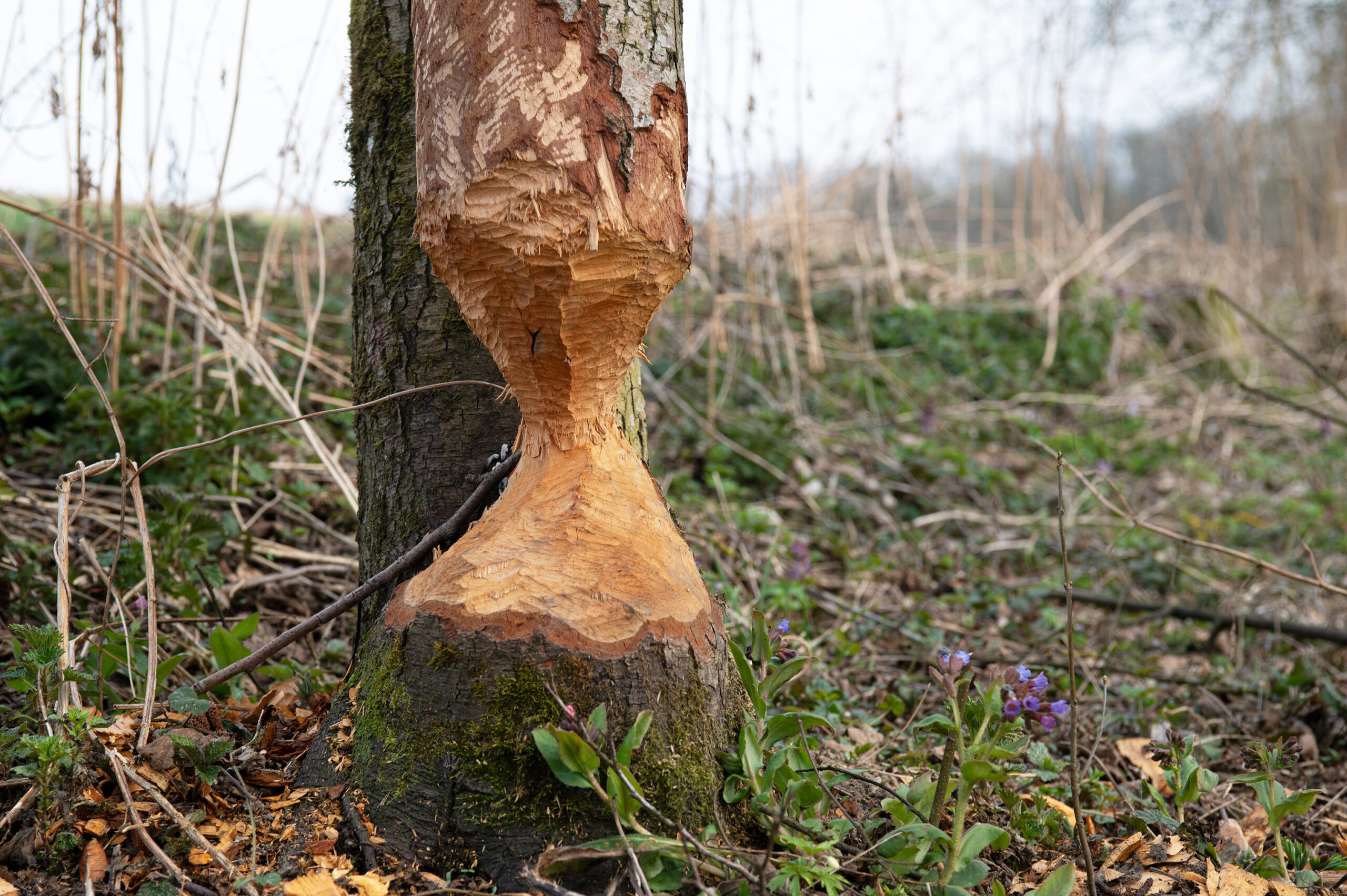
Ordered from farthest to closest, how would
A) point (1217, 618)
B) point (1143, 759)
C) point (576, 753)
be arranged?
point (1217, 618) → point (1143, 759) → point (576, 753)

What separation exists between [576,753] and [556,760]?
0.12 ft

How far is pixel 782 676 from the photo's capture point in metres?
1.31

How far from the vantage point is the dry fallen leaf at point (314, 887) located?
3.38ft

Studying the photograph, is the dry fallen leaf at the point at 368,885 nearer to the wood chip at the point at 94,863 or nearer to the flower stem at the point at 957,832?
the wood chip at the point at 94,863

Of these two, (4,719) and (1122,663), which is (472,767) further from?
(1122,663)

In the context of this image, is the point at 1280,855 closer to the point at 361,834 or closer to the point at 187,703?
the point at 361,834

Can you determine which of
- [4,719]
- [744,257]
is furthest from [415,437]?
[744,257]

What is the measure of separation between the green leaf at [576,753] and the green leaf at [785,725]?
0.32m

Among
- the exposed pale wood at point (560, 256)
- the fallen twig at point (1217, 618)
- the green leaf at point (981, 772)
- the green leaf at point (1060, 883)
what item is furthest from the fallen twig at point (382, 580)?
the fallen twig at point (1217, 618)

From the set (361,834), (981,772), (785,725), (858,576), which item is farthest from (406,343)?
(858,576)

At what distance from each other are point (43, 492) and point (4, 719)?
1.13 metres

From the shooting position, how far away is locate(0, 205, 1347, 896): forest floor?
46.6 inches

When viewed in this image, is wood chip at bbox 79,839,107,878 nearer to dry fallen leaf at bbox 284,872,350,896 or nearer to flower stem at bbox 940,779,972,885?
dry fallen leaf at bbox 284,872,350,896

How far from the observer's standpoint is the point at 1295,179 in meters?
6.64
